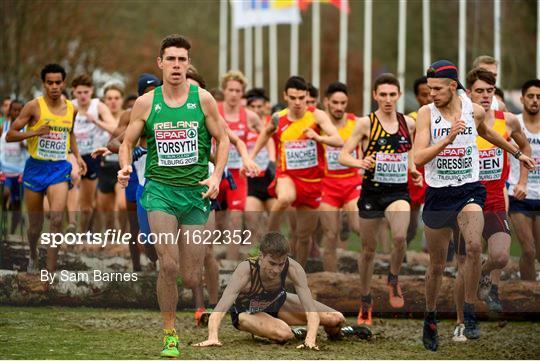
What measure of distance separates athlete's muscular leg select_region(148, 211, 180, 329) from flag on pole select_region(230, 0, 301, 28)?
20811 millimetres

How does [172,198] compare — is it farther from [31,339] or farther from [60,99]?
[60,99]

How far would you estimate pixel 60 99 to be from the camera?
1391cm

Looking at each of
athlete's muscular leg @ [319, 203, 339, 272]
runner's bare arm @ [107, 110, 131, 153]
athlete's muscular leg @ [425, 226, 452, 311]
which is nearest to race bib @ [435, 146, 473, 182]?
athlete's muscular leg @ [425, 226, 452, 311]

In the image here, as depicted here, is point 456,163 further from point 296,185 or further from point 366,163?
point 296,185

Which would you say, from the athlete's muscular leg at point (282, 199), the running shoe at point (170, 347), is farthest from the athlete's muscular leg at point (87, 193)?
the running shoe at point (170, 347)

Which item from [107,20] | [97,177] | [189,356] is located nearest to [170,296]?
[189,356]

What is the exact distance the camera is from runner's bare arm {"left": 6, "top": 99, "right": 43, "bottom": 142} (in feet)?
44.5

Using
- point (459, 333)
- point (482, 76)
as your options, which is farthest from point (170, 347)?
point (482, 76)

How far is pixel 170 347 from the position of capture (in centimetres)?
1017

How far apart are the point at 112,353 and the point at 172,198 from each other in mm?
1386

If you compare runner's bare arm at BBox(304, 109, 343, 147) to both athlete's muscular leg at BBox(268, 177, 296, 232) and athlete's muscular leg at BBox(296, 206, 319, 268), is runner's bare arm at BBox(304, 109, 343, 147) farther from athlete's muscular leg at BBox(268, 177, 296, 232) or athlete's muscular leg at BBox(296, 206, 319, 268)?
athlete's muscular leg at BBox(296, 206, 319, 268)

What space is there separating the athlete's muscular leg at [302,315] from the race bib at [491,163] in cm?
227

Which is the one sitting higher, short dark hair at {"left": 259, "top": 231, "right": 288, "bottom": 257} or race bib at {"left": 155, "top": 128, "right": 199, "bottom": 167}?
race bib at {"left": 155, "top": 128, "right": 199, "bottom": 167}

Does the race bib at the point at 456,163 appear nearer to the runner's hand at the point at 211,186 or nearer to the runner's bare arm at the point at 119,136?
the runner's hand at the point at 211,186
